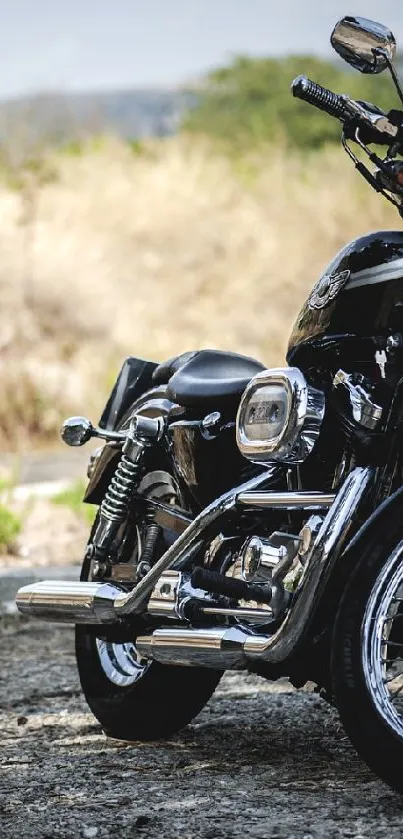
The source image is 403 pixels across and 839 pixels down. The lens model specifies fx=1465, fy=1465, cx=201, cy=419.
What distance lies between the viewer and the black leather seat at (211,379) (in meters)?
4.49

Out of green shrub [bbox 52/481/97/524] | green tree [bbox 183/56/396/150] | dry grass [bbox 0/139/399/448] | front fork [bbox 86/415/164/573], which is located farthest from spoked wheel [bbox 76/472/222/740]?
green tree [bbox 183/56/396/150]

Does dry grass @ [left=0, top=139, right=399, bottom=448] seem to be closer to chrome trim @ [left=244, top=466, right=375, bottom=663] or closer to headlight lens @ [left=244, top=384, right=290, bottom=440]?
headlight lens @ [left=244, top=384, right=290, bottom=440]

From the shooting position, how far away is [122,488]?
16.0 feet

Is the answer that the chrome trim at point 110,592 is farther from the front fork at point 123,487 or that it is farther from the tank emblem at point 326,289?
the tank emblem at point 326,289

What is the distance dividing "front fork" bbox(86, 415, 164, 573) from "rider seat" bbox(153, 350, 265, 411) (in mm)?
159

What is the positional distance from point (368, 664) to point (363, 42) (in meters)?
1.55

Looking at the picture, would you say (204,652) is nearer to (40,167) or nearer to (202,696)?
(202,696)

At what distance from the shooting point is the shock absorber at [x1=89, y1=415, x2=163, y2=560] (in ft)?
15.8

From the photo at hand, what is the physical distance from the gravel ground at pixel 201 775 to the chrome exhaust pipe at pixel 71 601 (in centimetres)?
43

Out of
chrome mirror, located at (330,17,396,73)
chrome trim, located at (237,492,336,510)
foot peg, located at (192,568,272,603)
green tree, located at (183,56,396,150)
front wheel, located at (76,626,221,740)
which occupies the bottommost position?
front wheel, located at (76,626,221,740)

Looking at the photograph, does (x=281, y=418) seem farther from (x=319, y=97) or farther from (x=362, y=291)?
(x=319, y=97)

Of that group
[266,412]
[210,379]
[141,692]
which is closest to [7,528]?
[141,692]

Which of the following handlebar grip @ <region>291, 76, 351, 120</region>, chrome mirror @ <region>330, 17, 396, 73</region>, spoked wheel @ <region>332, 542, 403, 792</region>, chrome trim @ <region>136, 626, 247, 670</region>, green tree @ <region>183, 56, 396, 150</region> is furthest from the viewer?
green tree @ <region>183, 56, 396, 150</region>

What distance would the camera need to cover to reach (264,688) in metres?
5.70
